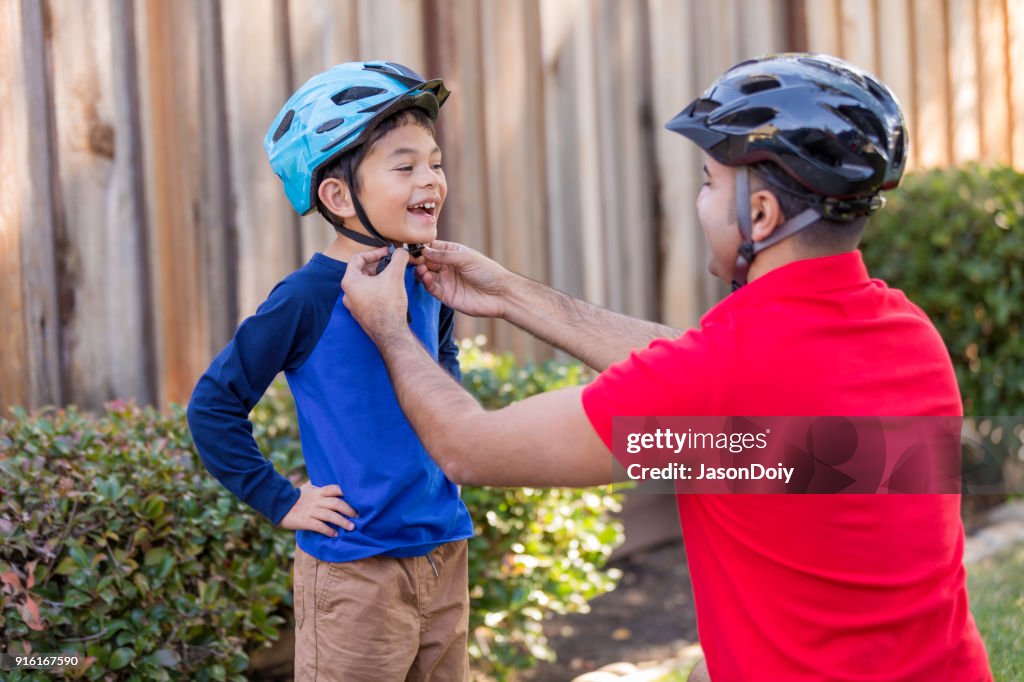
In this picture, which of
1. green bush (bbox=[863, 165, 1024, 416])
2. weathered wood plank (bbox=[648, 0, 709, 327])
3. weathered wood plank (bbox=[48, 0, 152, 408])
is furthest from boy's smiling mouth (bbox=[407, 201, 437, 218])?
green bush (bbox=[863, 165, 1024, 416])

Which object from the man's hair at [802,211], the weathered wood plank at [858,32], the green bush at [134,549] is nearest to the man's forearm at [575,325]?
the man's hair at [802,211]

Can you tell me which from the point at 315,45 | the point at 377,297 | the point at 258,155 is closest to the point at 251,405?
the point at 377,297

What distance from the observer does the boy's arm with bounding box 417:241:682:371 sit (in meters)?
3.00

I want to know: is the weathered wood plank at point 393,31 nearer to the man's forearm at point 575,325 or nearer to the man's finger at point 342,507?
the man's forearm at point 575,325

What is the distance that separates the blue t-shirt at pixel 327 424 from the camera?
2615 millimetres

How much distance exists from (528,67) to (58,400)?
2.74m

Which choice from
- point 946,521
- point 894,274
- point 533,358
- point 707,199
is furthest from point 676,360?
point 894,274

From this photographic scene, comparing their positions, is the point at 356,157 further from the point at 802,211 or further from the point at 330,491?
the point at 802,211

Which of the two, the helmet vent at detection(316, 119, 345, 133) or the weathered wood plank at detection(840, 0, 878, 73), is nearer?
the helmet vent at detection(316, 119, 345, 133)

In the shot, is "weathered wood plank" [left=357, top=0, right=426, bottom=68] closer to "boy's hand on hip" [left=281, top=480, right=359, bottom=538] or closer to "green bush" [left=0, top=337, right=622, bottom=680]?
"green bush" [left=0, top=337, right=622, bottom=680]

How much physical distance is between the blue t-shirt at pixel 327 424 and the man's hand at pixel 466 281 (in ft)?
0.98

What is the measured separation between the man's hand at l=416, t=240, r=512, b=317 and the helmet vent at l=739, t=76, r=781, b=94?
889 millimetres

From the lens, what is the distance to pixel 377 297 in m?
2.60

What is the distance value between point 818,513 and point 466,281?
1243 mm
